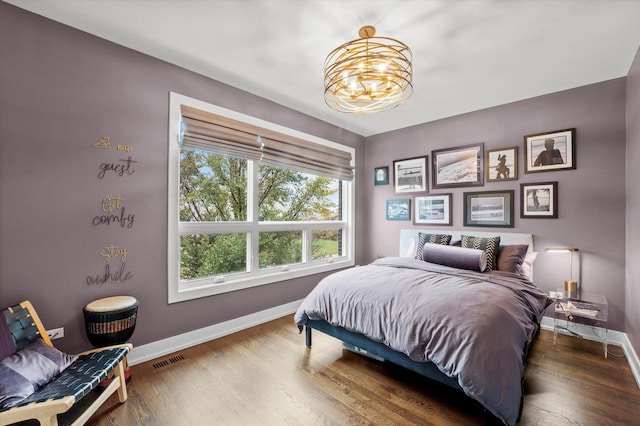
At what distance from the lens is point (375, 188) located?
15.6 feet

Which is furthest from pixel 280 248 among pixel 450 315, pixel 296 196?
pixel 450 315

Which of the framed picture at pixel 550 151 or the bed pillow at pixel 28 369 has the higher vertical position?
the framed picture at pixel 550 151

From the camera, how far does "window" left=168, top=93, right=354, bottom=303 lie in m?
2.73

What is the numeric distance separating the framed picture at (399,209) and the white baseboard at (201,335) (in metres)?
2.08

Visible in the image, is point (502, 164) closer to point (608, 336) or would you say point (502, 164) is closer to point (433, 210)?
point (433, 210)

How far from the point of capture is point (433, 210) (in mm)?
4098

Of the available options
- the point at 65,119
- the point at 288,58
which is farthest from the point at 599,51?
the point at 65,119

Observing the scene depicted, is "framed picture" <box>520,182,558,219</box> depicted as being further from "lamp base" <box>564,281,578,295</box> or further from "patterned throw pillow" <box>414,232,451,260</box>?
"patterned throw pillow" <box>414,232,451,260</box>

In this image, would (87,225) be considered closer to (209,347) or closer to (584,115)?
(209,347)

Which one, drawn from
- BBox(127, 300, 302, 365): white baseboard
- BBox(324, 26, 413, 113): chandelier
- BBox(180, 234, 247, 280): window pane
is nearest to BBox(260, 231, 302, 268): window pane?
BBox(180, 234, 247, 280): window pane

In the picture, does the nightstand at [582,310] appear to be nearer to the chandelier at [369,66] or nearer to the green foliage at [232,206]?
the chandelier at [369,66]

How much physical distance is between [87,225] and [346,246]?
3.32m

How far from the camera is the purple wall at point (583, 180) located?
112 inches

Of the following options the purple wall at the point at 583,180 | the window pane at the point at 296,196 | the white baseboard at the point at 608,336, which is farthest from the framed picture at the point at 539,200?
the window pane at the point at 296,196
